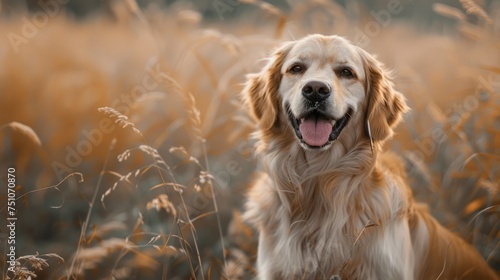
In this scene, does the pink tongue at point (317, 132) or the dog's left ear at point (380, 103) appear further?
the dog's left ear at point (380, 103)

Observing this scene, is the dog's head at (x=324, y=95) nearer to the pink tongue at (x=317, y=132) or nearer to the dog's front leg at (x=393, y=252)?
the pink tongue at (x=317, y=132)

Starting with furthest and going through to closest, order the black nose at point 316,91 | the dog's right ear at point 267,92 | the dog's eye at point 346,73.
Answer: the dog's right ear at point 267,92 → the dog's eye at point 346,73 → the black nose at point 316,91

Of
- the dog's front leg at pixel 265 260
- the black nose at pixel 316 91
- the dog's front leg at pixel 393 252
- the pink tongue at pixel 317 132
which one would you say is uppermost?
the black nose at pixel 316 91

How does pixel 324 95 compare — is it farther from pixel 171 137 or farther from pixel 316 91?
pixel 171 137

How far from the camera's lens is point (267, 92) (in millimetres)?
2887

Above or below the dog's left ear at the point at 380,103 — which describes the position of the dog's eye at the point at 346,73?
above

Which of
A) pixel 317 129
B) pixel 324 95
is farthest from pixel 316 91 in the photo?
pixel 317 129

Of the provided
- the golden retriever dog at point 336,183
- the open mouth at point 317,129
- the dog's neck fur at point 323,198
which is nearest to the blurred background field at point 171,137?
the golden retriever dog at point 336,183

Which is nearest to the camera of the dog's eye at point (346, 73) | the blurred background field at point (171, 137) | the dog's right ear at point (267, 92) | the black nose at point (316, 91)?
the black nose at point (316, 91)

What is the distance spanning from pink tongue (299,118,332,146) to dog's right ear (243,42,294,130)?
10.9 inches

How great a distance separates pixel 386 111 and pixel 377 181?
1.13 feet

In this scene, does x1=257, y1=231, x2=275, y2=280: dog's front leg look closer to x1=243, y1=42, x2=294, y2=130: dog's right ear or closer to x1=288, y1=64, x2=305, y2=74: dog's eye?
x1=243, y1=42, x2=294, y2=130: dog's right ear

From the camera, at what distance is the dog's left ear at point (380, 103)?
2746 millimetres

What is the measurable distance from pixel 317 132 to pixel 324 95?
0.18m
